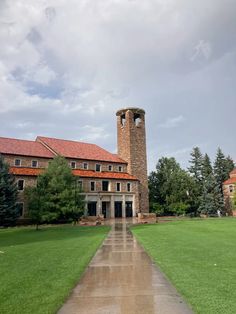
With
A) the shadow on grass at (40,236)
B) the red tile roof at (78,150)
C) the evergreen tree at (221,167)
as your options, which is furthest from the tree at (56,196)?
the evergreen tree at (221,167)

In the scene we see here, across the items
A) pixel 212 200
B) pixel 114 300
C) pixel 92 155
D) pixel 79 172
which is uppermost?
pixel 92 155

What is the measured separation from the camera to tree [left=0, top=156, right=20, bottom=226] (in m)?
34.6

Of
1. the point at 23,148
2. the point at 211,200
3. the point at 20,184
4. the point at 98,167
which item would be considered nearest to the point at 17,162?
the point at 23,148

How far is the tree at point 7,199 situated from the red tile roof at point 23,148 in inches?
364

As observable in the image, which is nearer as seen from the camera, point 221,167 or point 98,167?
point 98,167

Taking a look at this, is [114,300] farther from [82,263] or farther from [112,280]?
[82,263]

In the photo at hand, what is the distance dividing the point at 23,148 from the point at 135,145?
1995 cm

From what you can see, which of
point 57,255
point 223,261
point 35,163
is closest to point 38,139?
point 35,163

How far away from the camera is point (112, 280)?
7.46 metres

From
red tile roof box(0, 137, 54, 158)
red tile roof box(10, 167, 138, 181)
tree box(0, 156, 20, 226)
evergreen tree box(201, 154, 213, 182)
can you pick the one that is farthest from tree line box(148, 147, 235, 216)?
tree box(0, 156, 20, 226)

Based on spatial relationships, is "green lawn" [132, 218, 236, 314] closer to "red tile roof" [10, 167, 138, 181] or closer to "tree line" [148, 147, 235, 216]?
"red tile roof" [10, 167, 138, 181]

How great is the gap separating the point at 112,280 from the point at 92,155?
47.1 metres

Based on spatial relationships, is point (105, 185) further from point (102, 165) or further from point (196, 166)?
point (196, 166)

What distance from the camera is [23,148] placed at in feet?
157
